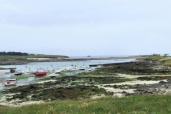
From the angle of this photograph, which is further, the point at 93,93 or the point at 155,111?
the point at 93,93

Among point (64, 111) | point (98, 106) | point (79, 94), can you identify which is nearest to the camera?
point (64, 111)

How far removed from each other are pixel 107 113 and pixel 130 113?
824 mm

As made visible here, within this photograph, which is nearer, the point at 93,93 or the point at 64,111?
the point at 64,111

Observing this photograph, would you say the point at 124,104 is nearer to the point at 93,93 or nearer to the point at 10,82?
the point at 93,93

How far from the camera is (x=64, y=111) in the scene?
979cm

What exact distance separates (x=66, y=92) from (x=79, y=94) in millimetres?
2111

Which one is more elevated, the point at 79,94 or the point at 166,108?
the point at 166,108

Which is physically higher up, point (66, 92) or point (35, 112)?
point (35, 112)

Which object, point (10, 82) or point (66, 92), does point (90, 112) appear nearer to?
point (66, 92)

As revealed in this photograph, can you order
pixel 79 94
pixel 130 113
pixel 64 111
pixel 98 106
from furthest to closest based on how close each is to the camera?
pixel 79 94 < pixel 98 106 < pixel 64 111 < pixel 130 113

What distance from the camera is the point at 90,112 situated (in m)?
9.56

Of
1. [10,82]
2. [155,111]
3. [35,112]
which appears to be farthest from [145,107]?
[10,82]

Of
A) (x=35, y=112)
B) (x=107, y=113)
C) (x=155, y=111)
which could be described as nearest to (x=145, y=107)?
(x=155, y=111)

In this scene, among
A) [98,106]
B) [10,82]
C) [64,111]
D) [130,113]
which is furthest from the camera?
[10,82]
